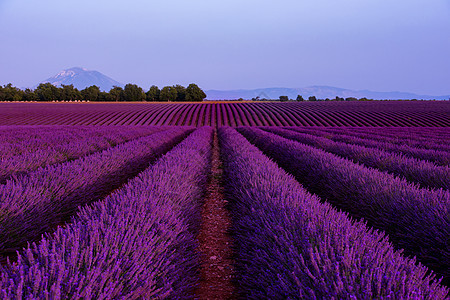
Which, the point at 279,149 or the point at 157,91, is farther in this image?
the point at 157,91

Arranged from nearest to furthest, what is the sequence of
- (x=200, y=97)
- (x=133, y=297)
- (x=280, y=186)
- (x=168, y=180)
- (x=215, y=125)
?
(x=133, y=297), (x=280, y=186), (x=168, y=180), (x=215, y=125), (x=200, y=97)

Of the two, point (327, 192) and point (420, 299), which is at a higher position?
point (420, 299)

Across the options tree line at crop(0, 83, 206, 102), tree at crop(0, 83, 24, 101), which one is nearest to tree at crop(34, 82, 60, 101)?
tree line at crop(0, 83, 206, 102)

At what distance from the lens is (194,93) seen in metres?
67.6

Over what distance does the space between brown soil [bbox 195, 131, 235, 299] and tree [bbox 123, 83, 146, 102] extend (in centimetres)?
7155

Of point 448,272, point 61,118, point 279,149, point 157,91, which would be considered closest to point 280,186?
point 448,272

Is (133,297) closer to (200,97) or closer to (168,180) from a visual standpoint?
(168,180)

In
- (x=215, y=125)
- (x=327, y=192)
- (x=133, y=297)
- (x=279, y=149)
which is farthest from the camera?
(x=215, y=125)

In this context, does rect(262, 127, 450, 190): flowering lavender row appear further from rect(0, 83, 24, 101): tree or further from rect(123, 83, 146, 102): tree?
rect(0, 83, 24, 101): tree

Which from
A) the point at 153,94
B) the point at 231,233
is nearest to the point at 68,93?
the point at 153,94

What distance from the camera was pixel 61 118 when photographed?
26469 mm

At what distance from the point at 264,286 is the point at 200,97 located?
2672 inches

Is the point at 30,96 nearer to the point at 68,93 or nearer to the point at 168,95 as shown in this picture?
the point at 68,93

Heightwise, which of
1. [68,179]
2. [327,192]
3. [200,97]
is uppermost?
[200,97]
